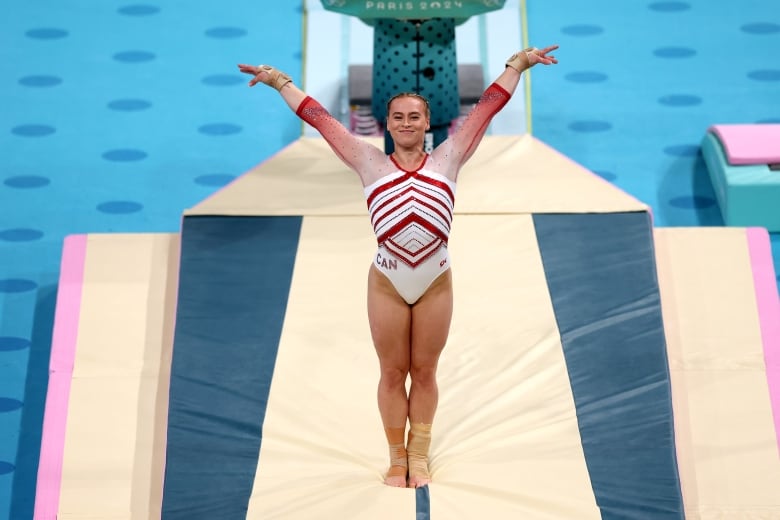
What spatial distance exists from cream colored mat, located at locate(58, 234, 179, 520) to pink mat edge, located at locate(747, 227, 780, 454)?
2290mm

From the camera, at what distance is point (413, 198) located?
3881 millimetres

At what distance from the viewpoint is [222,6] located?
7980 millimetres

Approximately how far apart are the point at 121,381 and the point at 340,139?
1394mm

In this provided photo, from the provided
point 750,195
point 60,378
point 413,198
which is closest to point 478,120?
point 413,198

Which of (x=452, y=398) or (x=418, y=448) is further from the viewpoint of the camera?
(x=452, y=398)

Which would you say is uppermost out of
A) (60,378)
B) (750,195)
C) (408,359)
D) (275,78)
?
(275,78)

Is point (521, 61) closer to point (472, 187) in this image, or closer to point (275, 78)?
point (275, 78)

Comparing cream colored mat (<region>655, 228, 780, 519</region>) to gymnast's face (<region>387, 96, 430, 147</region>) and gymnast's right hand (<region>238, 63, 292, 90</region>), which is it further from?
gymnast's right hand (<region>238, 63, 292, 90</region>)

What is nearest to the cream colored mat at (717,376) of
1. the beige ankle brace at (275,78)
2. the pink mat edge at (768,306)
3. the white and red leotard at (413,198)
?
the pink mat edge at (768,306)

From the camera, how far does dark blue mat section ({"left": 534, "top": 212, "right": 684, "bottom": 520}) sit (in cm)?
422

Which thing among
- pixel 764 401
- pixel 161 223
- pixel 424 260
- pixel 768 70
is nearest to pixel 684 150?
pixel 768 70

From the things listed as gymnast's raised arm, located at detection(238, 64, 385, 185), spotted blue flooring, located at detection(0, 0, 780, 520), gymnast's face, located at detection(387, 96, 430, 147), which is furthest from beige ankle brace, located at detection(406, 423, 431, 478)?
spotted blue flooring, located at detection(0, 0, 780, 520)

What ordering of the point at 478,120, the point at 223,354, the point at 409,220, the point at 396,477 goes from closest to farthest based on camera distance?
the point at 409,220, the point at 478,120, the point at 396,477, the point at 223,354

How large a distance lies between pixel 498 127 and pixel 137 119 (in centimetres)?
205
